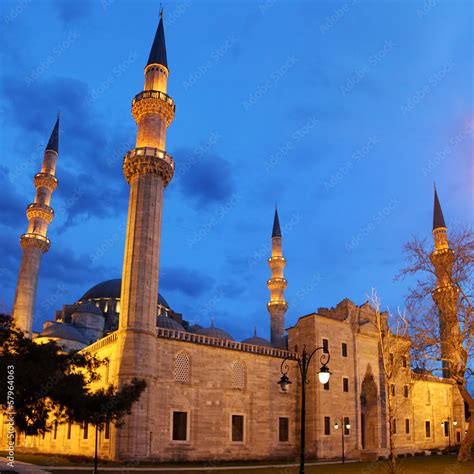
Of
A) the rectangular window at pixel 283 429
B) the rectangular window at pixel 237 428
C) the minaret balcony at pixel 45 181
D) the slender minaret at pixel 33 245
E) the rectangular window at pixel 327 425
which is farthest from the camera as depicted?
the minaret balcony at pixel 45 181

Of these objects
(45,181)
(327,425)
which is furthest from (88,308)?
(327,425)

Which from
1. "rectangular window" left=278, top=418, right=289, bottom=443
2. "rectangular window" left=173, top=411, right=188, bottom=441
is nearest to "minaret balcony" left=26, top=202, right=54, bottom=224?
"rectangular window" left=173, top=411, right=188, bottom=441

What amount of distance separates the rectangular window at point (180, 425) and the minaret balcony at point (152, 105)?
717 inches

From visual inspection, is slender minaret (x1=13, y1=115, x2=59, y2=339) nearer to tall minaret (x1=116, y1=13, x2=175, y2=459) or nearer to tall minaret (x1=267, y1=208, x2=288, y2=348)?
tall minaret (x1=116, y1=13, x2=175, y2=459)

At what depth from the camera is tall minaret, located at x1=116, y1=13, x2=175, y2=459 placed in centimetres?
2508

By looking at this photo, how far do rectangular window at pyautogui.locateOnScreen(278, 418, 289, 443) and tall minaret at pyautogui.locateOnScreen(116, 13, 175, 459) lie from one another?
979 centimetres

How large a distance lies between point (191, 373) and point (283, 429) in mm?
8460

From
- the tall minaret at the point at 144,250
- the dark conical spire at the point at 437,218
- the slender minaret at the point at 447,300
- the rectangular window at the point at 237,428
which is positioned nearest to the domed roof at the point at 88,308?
the tall minaret at the point at 144,250

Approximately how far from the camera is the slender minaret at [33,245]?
40.1m

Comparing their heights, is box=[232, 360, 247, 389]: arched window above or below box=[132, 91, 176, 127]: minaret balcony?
below

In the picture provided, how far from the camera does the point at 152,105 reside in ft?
102

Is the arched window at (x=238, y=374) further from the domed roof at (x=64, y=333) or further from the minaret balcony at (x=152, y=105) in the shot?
the domed roof at (x=64, y=333)

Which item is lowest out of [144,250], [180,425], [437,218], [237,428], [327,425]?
[327,425]

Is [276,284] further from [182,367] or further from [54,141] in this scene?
[54,141]
